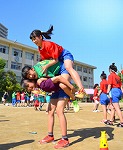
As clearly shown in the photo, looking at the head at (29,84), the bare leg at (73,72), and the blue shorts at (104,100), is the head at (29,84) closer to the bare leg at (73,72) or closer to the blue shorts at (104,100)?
the bare leg at (73,72)

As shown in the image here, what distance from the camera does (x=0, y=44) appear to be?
5403 centimetres

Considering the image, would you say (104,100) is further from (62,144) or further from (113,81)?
(62,144)

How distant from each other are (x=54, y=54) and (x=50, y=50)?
0.46 feet

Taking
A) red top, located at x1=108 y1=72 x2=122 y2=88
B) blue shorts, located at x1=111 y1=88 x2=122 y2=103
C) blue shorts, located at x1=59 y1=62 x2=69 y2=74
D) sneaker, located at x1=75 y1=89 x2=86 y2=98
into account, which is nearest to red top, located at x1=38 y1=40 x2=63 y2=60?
blue shorts, located at x1=59 y1=62 x2=69 y2=74

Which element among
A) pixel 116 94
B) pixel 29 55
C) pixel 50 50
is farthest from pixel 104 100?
pixel 29 55

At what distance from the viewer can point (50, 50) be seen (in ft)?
15.6

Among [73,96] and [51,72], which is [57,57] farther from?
[73,96]

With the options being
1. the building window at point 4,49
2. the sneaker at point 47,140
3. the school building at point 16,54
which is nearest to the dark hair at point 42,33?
the sneaker at point 47,140

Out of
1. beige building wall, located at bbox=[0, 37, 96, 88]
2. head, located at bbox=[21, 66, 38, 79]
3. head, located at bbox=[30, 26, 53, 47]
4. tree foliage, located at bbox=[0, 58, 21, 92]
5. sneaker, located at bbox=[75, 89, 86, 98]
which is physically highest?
beige building wall, located at bbox=[0, 37, 96, 88]

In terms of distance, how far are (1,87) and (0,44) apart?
482 inches

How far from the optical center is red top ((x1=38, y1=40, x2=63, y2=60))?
4686 millimetres

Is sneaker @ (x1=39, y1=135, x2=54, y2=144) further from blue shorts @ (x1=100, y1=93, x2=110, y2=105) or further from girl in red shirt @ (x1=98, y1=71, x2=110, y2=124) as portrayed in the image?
blue shorts @ (x1=100, y1=93, x2=110, y2=105)

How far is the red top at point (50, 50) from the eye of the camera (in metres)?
4.69

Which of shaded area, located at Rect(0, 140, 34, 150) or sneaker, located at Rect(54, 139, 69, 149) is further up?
sneaker, located at Rect(54, 139, 69, 149)
